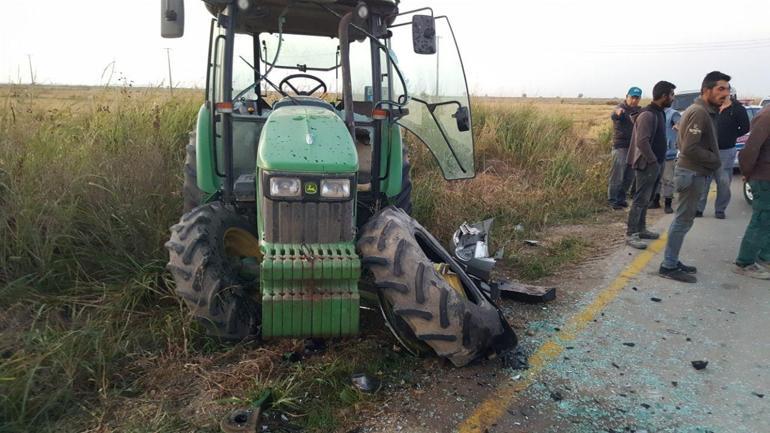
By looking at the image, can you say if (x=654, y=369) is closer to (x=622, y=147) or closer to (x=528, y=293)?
(x=528, y=293)

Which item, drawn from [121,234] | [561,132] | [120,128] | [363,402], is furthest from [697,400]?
[561,132]

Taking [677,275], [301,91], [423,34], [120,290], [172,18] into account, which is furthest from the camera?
[677,275]

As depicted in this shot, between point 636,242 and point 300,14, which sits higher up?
point 300,14

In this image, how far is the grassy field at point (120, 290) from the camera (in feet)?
9.41

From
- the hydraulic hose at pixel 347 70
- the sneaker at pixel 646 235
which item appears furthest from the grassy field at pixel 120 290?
the hydraulic hose at pixel 347 70

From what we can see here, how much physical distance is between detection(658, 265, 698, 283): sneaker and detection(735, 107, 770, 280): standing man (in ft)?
2.34

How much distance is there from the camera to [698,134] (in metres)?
5.11

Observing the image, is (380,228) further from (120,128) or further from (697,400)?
(120,128)

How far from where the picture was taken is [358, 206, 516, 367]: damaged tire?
2.99 meters

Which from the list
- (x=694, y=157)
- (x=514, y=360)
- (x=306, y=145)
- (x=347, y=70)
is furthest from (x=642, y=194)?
(x=306, y=145)

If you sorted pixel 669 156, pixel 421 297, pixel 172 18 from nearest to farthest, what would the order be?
1. pixel 421 297
2. pixel 172 18
3. pixel 669 156

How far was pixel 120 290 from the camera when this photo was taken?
3.98 metres

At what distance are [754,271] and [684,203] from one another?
1.14m

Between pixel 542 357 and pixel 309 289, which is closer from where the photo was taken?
pixel 309 289
